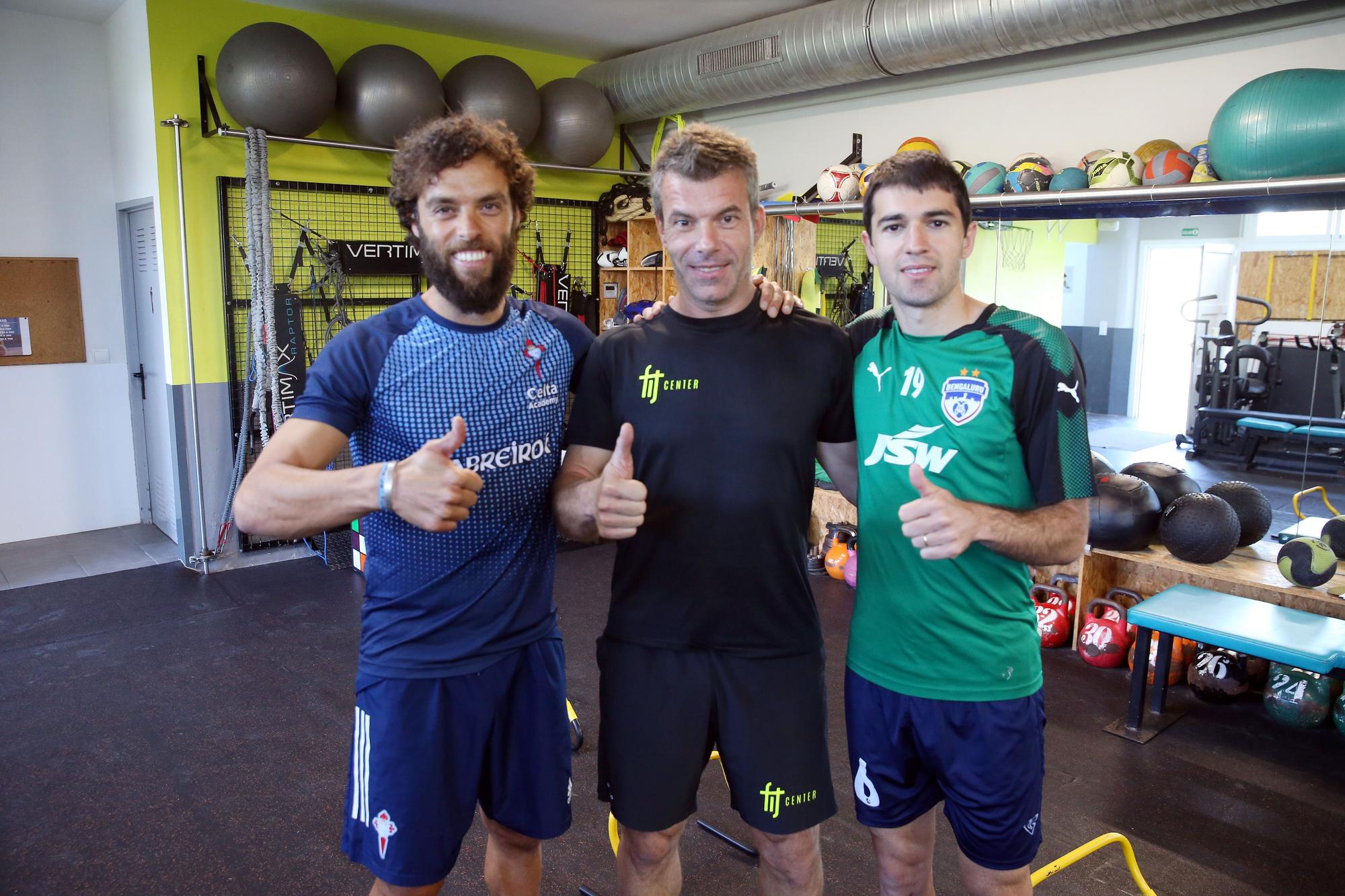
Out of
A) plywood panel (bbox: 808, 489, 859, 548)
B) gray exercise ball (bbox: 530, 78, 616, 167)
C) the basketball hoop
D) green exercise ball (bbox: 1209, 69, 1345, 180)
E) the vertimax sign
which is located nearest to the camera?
green exercise ball (bbox: 1209, 69, 1345, 180)

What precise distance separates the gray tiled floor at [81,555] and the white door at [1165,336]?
5418mm

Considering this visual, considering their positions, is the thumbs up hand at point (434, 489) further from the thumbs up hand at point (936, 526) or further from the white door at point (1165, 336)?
the white door at point (1165, 336)

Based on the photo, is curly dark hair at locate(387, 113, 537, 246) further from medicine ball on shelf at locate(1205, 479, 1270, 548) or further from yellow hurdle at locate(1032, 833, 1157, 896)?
medicine ball on shelf at locate(1205, 479, 1270, 548)

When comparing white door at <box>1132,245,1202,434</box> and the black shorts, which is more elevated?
white door at <box>1132,245,1202,434</box>

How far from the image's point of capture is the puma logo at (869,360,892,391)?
1.77 meters

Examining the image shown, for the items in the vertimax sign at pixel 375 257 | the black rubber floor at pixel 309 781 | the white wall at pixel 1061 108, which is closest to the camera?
the black rubber floor at pixel 309 781

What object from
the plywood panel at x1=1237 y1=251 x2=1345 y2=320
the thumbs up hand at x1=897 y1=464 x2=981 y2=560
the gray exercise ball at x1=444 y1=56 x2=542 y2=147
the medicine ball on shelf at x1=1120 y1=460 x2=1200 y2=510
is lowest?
the medicine ball on shelf at x1=1120 y1=460 x2=1200 y2=510

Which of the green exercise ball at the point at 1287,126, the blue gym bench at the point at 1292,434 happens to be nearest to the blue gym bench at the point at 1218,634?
the blue gym bench at the point at 1292,434

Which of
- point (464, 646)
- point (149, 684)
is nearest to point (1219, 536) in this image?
point (464, 646)

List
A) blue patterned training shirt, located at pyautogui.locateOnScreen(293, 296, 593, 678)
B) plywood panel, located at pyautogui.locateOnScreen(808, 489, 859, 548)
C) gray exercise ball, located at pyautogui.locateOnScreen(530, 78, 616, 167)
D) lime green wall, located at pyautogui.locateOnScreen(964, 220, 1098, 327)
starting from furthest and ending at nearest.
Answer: gray exercise ball, located at pyautogui.locateOnScreen(530, 78, 616, 167)
plywood panel, located at pyautogui.locateOnScreen(808, 489, 859, 548)
lime green wall, located at pyautogui.locateOnScreen(964, 220, 1098, 327)
blue patterned training shirt, located at pyautogui.locateOnScreen(293, 296, 593, 678)

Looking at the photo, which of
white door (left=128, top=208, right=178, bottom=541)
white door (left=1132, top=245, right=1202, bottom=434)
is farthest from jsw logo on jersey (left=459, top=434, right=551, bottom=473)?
white door (left=128, top=208, right=178, bottom=541)

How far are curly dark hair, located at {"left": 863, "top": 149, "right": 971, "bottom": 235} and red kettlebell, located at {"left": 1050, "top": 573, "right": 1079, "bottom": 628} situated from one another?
114 inches

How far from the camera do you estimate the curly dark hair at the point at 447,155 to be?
5.61ft

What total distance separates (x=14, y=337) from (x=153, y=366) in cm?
76
